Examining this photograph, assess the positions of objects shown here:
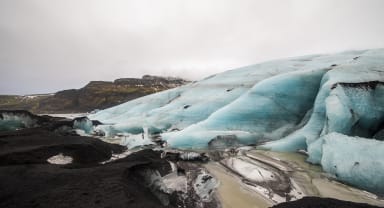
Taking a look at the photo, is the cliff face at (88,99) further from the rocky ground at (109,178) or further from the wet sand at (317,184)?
the wet sand at (317,184)

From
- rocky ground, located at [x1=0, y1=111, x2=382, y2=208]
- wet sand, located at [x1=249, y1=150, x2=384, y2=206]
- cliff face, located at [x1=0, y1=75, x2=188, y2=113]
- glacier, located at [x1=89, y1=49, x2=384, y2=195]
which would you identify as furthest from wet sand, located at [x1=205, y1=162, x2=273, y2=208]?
cliff face, located at [x1=0, y1=75, x2=188, y2=113]

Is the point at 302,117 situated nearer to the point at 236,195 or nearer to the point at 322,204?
the point at 236,195

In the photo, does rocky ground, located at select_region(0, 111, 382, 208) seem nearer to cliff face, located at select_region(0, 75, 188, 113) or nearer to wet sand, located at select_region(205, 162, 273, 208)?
wet sand, located at select_region(205, 162, 273, 208)

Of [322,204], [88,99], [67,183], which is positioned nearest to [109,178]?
[67,183]

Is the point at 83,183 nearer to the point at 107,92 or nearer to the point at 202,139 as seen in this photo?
the point at 202,139

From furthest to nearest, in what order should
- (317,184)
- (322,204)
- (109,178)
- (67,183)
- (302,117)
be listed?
(302,117), (317,184), (109,178), (67,183), (322,204)

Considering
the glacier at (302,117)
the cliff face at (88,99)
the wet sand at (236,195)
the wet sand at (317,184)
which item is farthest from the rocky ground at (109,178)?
the cliff face at (88,99)
